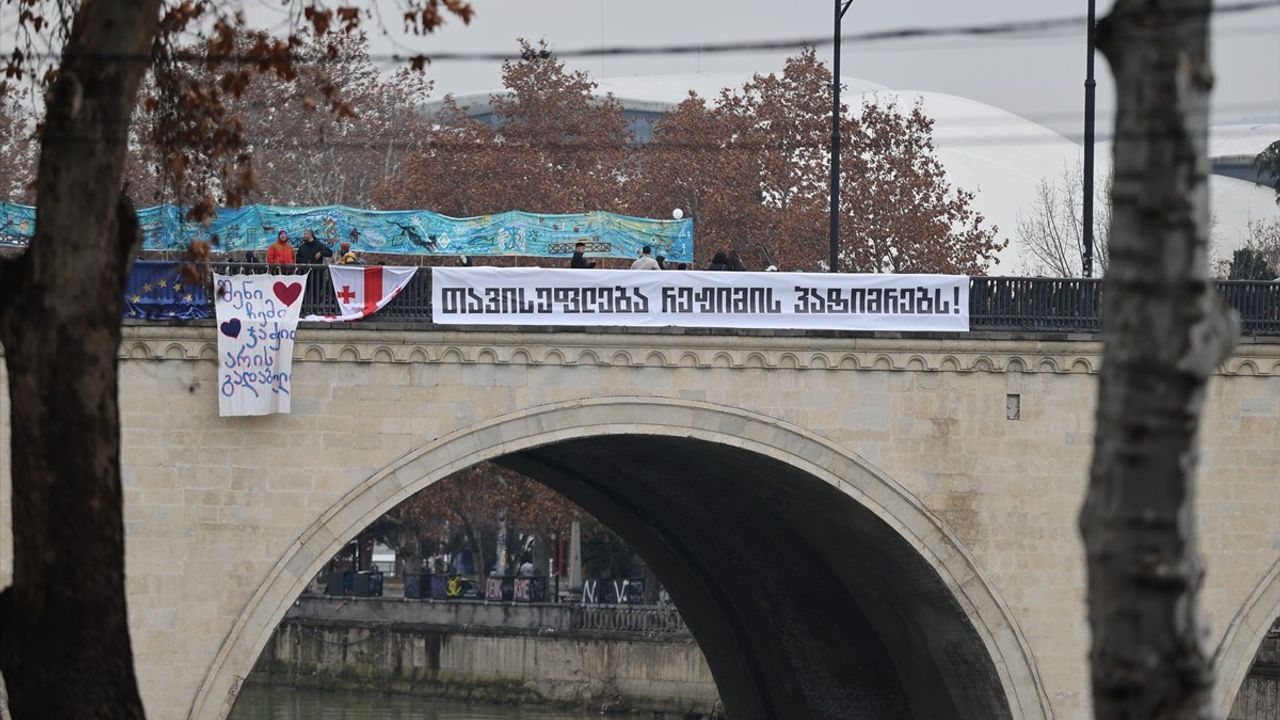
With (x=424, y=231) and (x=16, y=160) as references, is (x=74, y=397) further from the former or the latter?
(x=16, y=160)

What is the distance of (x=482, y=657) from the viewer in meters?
38.4

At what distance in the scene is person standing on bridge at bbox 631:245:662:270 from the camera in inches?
832

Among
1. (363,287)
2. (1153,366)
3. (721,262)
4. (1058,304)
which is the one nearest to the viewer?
(1153,366)

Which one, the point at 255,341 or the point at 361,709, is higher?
the point at 255,341

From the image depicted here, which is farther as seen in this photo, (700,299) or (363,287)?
(700,299)

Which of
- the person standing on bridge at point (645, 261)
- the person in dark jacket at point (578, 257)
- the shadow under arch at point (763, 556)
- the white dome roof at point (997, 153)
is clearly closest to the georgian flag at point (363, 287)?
the shadow under arch at point (763, 556)

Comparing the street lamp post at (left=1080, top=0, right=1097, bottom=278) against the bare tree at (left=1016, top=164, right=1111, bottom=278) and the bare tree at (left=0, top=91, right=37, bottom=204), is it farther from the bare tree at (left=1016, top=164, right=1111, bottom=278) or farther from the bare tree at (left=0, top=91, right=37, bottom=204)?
the bare tree at (left=0, top=91, right=37, bottom=204)

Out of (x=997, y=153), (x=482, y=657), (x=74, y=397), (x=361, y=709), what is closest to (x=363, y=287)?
(x=74, y=397)

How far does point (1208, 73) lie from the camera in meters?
6.64

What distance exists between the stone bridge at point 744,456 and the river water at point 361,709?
47.4 ft

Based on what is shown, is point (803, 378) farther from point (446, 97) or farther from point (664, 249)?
point (446, 97)

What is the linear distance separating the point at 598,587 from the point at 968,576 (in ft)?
72.3

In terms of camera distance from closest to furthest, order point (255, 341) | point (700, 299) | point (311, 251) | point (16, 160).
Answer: point (255, 341), point (700, 299), point (311, 251), point (16, 160)

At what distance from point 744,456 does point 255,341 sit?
522cm
